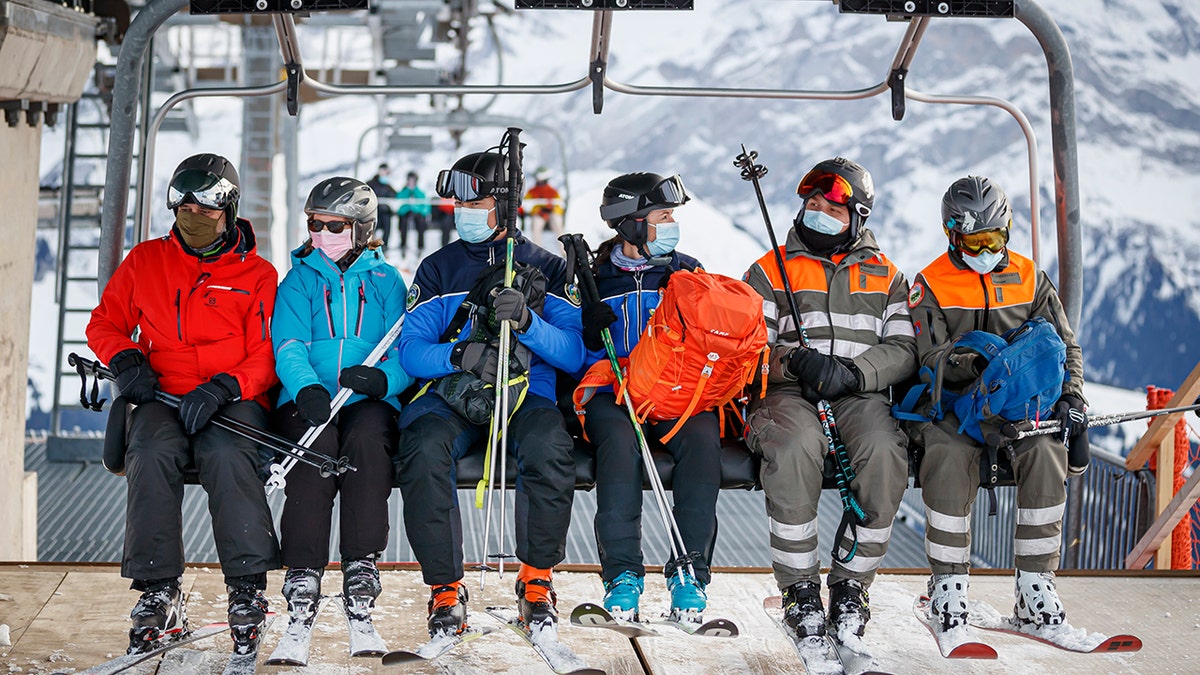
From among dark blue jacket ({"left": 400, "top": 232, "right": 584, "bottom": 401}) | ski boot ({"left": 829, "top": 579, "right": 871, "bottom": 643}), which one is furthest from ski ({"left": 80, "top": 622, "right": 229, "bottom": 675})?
ski boot ({"left": 829, "top": 579, "right": 871, "bottom": 643})

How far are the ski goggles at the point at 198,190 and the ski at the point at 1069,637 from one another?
236 centimetres

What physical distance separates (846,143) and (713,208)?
308 centimetres

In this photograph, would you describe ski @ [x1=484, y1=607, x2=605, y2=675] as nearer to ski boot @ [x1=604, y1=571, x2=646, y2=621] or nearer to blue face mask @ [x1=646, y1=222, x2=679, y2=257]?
ski boot @ [x1=604, y1=571, x2=646, y2=621]

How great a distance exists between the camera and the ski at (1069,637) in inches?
113

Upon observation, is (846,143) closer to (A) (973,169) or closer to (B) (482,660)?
(A) (973,169)

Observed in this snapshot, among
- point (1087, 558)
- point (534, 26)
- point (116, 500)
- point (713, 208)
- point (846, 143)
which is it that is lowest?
point (116, 500)

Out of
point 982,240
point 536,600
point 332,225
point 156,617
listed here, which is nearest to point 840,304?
point 982,240

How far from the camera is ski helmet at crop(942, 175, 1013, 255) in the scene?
3123mm

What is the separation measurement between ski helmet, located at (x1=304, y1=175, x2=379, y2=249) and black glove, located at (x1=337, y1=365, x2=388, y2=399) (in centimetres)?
39

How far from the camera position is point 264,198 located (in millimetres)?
10195

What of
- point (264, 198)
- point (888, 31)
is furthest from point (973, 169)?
point (264, 198)

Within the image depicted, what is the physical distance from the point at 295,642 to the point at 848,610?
1397 millimetres

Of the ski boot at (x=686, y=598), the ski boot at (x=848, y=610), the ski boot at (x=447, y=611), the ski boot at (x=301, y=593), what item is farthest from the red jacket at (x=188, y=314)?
the ski boot at (x=848, y=610)

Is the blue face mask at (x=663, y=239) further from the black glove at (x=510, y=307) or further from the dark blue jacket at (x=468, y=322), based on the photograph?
the black glove at (x=510, y=307)
